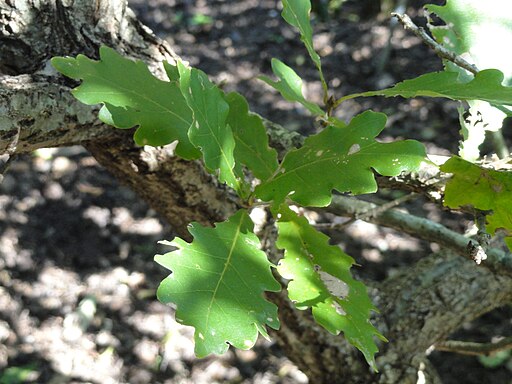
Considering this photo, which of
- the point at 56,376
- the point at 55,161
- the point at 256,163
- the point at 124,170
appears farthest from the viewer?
the point at 55,161

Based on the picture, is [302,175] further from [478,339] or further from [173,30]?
[173,30]

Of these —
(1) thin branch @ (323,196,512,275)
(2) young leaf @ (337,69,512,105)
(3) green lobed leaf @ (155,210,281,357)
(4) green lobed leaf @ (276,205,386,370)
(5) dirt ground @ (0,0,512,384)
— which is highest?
(2) young leaf @ (337,69,512,105)

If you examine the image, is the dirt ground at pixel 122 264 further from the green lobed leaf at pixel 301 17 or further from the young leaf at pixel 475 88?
the young leaf at pixel 475 88

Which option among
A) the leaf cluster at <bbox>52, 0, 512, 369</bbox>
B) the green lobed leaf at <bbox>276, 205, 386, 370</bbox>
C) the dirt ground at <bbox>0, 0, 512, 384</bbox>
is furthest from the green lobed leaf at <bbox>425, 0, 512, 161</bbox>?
the dirt ground at <bbox>0, 0, 512, 384</bbox>

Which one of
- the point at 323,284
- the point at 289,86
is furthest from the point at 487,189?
the point at 289,86

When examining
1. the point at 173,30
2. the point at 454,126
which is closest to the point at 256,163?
the point at 454,126

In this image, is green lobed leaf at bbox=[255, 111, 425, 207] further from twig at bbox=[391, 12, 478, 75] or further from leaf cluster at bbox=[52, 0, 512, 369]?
twig at bbox=[391, 12, 478, 75]
